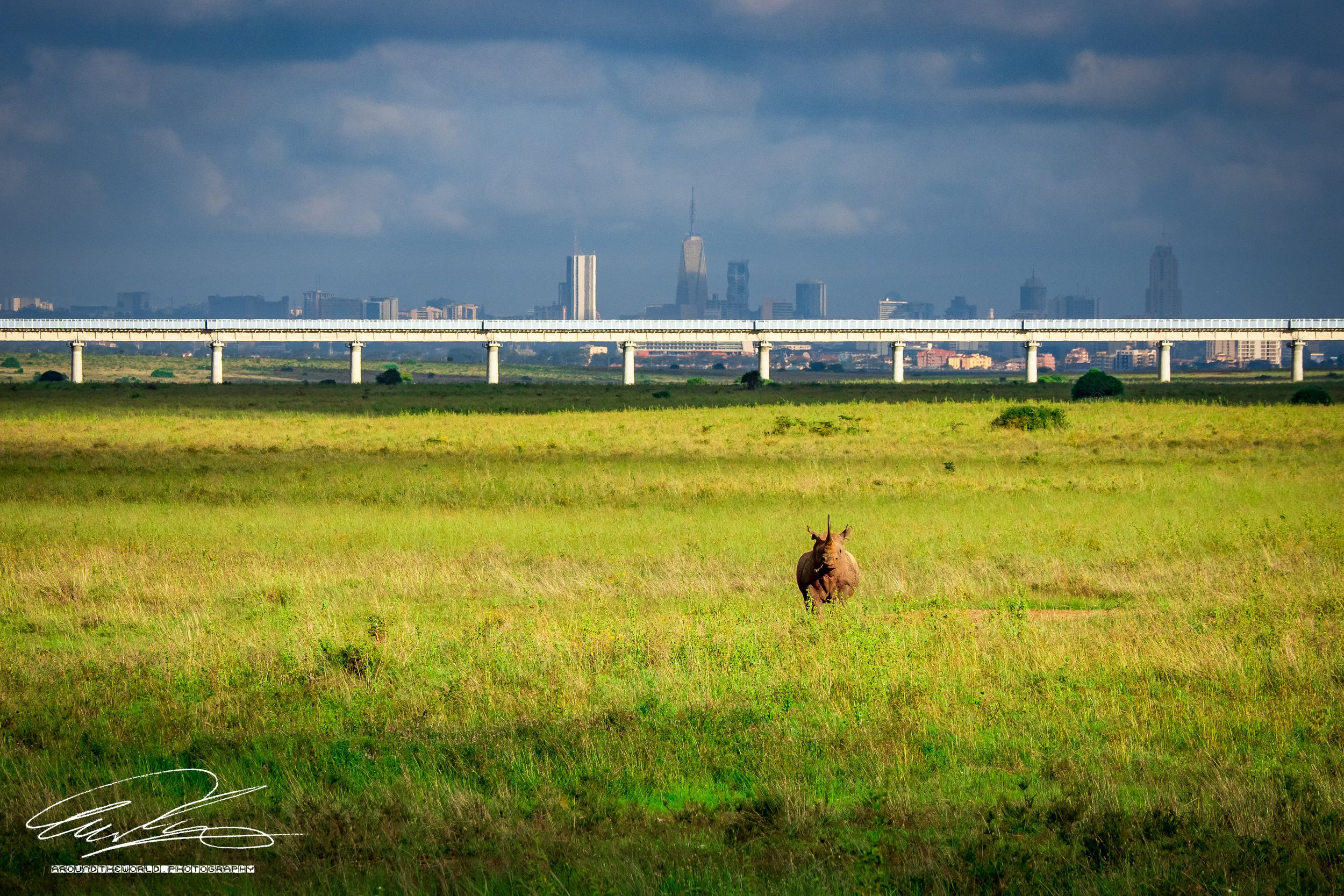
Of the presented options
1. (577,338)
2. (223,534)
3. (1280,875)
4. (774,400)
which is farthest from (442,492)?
(577,338)

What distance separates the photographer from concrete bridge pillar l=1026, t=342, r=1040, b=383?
155500 millimetres

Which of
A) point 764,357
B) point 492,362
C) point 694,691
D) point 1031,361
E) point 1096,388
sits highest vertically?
point 764,357

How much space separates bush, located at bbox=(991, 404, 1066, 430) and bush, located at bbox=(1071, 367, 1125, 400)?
35.2 metres

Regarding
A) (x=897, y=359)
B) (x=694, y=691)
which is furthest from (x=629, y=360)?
(x=694, y=691)

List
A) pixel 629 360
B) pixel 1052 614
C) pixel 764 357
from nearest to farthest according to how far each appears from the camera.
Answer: pixel 1052 614
pixel 764 357
pixel 629 360

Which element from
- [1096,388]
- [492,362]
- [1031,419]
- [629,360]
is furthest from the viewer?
[492,362]

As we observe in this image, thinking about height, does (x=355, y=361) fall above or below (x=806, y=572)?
above

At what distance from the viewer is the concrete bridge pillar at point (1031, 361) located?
156 metres

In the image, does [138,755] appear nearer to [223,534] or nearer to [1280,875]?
A: [1280,875]

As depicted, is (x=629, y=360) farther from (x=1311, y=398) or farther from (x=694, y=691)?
A: (x=694, y=691)

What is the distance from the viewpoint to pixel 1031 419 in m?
51.9

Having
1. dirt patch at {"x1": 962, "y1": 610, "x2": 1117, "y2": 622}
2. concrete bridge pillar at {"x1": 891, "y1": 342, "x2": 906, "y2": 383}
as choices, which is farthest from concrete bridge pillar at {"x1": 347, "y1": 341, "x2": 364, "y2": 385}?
dirt patch at {"x1": 962, "y1": 610, "x2": 1117, "y2": 622}

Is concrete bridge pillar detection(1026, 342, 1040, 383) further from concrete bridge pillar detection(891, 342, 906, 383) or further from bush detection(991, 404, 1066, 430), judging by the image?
bush detection(991, 404, 1066, 430)

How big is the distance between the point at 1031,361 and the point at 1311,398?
82155 mm
